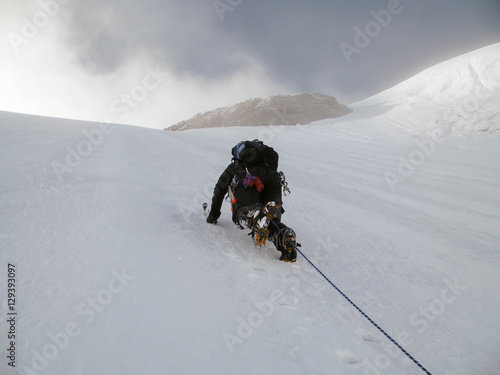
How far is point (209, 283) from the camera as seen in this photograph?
213 cm

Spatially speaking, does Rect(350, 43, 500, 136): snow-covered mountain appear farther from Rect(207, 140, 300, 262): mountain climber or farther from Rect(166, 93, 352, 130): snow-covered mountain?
Rect(207, 140, 300, 262): mountain climber

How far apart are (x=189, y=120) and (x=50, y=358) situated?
65.2m

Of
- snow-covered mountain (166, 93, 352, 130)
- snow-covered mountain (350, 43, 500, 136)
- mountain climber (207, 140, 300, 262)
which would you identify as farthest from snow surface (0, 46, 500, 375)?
snow-covered mountain (166, 93, 352, 130)

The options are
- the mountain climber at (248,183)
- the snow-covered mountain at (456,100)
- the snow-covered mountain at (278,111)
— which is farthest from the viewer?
the snow-covered mountain at (278,111)

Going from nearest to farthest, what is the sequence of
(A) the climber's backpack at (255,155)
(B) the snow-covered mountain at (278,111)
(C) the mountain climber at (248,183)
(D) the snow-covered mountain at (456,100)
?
(C) the mountain climber at (248,183) < (A) the climber's backpack at (255,155) < (D) the snow-covered mountain at (456,100) < (B) the snow-covered mountain at (278,111)

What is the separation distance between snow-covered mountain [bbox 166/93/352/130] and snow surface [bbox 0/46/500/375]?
4597cm

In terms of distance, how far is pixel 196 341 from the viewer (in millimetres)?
1524

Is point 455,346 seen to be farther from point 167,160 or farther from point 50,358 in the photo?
point 167,160

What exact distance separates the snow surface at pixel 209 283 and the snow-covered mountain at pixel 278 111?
4597 cm

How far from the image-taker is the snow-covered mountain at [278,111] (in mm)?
49688

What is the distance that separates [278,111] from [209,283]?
53308 mm

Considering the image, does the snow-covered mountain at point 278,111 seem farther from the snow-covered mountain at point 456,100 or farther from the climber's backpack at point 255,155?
the climber's backpack at point 255,155

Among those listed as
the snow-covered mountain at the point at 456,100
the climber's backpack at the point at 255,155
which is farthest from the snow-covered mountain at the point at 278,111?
the climber's backpack at the point at 255,155

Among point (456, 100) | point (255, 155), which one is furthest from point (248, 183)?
point (456, 100)
